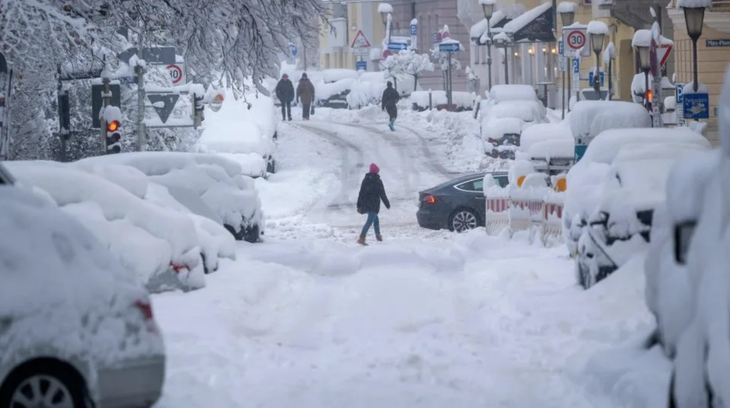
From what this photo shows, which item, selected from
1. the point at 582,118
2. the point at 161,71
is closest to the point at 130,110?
the point at 161,71

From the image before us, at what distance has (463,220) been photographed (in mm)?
27359

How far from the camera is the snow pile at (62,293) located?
7.11 m

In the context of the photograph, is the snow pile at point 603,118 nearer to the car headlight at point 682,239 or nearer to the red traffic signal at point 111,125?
the red traffic signal at point 111,125

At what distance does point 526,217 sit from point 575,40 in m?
13.5

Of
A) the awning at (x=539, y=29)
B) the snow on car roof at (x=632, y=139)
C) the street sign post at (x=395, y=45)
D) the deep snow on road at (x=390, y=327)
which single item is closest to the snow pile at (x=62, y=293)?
the deep snow on road at (x=390, y=327)

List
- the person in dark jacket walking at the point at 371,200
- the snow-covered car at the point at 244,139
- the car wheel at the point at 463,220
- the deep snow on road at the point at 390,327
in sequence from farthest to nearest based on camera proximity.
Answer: the snow-covered car at the point at 244,139
the car wheel at the point at 463,220
the person in dark jacket walking at the point at 371,200
the deep snow on road at the point at 390,327

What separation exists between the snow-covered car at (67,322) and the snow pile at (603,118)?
1378 centimetres

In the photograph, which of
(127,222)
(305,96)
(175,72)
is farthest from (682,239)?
(305,96)

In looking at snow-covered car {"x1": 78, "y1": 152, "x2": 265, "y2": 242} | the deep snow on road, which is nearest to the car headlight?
the deep snow on road

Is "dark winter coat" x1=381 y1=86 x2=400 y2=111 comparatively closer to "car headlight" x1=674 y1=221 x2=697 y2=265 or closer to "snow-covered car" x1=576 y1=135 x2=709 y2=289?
"snow-covered car" x1=576 y1=135 x2=709 y2=289

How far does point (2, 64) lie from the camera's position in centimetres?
1502

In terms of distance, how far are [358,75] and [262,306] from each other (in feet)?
171

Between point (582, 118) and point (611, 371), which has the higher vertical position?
point (582, 118)

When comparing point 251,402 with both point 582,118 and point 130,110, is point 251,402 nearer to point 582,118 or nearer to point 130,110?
point 582,118
